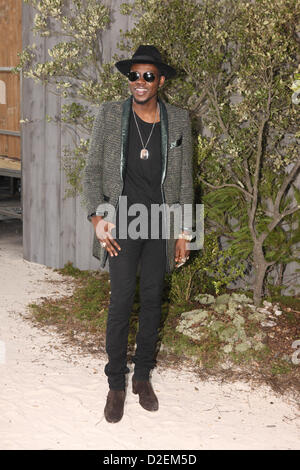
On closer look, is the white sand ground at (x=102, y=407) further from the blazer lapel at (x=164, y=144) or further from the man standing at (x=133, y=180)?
the blazer lapel at (x=164, y=144)

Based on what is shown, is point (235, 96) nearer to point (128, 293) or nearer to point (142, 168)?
point (142, 168)

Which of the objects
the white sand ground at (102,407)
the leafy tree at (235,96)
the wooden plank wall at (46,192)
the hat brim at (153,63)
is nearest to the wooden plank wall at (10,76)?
the wooden plank wall at (46,192)

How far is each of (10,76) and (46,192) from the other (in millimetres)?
1791

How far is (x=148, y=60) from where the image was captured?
145 inches

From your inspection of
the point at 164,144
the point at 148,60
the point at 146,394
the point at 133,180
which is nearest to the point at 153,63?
the point at 148,60

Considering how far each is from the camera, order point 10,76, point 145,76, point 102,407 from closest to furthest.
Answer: point 145,76, point 102,407, point 10,76

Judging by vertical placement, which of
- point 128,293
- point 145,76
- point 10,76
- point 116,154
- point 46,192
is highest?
point 10,76

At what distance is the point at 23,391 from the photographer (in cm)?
423

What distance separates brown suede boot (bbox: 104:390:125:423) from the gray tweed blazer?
86 cm

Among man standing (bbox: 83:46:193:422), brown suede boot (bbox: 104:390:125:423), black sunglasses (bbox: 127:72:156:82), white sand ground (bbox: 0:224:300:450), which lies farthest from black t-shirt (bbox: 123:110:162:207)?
white sand ground (bbox: 0:224:300:450)

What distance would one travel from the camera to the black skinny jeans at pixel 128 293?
3717 millimetres

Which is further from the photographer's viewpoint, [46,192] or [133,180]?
[46,192]

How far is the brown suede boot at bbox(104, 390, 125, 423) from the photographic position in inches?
150

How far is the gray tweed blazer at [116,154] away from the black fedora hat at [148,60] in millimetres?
209
